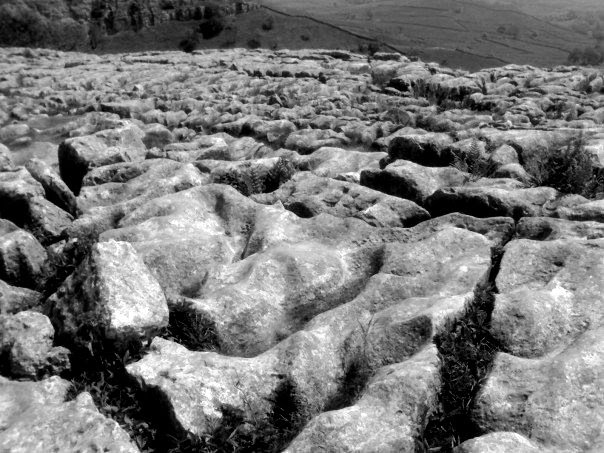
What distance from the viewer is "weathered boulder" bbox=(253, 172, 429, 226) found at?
44.1 feet

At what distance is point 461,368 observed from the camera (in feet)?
29.3

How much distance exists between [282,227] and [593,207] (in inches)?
246

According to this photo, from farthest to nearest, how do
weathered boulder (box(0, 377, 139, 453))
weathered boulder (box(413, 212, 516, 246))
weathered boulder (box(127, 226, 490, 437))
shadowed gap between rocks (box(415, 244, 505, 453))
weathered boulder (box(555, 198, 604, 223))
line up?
weathered boulder (box(555, 198, 604, 223)), weathered boulder (box(413, 212, 516, 246)), weathered boulder (box(127, 226, 490, 437)), shadowed gap between rocks (box(415, 244, 505, 453)), weathered boulder (box(0, 377, 139, 453))

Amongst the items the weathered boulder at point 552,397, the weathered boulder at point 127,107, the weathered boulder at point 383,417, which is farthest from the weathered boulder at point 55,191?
the weathered boulder at point 552,397

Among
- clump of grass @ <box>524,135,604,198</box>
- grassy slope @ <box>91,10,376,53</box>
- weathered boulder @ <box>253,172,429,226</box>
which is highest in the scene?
clump of grass @ <box>524,135,604,198</box>

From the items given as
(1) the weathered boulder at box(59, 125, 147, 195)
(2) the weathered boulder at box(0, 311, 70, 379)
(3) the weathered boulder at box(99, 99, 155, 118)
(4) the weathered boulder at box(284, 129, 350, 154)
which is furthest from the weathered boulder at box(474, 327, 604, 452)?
(3) the weathered boulder at box(99, 99, 155, 118)

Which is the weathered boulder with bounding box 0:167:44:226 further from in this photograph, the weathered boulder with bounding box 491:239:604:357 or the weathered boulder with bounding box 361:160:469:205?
the weathered boulder with bounding box 491:239:604:357

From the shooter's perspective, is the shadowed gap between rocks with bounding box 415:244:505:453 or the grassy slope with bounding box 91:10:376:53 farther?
the grassy slope with bounding box 91:10:376:53

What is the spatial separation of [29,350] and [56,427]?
197 centimetres

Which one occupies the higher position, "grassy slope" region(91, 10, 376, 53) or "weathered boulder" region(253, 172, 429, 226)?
"weathered boulder" region(253, 172, 429, 226)

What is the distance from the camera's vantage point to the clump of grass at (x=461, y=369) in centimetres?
810

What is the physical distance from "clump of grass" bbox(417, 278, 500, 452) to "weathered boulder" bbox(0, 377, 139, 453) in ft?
12.8

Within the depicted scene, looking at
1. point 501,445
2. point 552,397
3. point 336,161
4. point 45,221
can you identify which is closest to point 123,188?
point 45,221

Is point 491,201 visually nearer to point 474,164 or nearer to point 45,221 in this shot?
point 474,164
